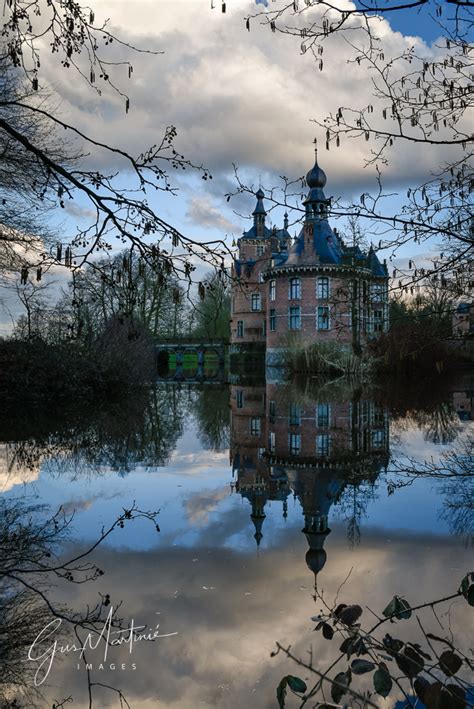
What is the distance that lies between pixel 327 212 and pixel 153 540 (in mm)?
2934

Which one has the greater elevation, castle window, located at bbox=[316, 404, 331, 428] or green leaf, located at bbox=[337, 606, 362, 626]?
castle window, located at bbox=[316, 404, 331, 428]

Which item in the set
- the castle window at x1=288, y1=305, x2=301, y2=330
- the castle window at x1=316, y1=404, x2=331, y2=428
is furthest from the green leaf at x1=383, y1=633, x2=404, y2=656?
the castle window at x1=288, y1=305, x2=301, y2=330

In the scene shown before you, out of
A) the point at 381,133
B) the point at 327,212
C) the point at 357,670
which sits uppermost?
the point at 381,133

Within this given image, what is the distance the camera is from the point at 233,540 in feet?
16.0

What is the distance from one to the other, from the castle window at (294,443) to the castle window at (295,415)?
178 centimetres

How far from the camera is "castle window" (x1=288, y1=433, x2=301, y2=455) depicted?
30.7ft

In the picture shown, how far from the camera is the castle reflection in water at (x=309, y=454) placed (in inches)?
234

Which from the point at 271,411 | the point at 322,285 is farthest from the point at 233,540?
the point at 322,285

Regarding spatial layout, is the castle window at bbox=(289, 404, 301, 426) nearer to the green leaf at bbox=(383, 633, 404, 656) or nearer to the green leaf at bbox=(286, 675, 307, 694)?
the green leaf at bbox=(383, 633, 404, 656)

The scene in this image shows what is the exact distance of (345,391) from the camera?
67.6 feet

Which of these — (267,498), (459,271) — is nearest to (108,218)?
(459,271)

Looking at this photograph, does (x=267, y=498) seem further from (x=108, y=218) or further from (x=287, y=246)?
(x=287, y=246)
